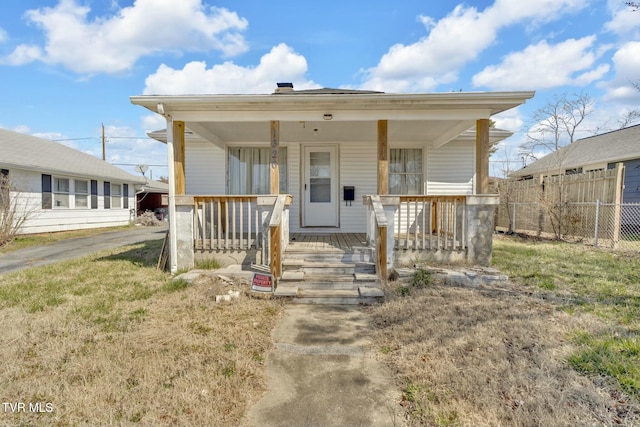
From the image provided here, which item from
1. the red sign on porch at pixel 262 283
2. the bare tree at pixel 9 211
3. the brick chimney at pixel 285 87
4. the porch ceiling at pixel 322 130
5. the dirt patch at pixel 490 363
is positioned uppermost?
the brick chimney at pixel 285 87

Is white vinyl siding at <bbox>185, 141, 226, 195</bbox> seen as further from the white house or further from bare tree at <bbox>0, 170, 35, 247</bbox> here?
bare tree at <bbox>0, 170, 35, 247</bbox>

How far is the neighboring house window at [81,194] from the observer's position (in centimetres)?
1315

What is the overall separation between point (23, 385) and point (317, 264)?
11.4ft

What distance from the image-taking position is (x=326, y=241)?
A: 249 inches

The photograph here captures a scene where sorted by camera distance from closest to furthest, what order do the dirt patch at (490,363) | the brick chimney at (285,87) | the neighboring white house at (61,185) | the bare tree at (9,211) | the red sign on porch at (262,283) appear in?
1. the dirt patch at (490,363)
2. the red sign on porch at (262,283)
3. the brick chimney at (285,87)
4. the bare tree at (9,211)
5. the neighboring white house at (61,185)

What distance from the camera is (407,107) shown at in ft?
17.0

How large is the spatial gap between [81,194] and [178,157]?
37.3 feet

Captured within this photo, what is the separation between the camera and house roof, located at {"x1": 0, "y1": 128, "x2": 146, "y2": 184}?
35.8 feet

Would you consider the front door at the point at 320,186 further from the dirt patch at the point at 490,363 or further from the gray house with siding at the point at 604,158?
the gray house with siding at the point at 604,158

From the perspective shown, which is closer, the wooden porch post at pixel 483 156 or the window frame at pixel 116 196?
the wooden porch post at pixel 483 156

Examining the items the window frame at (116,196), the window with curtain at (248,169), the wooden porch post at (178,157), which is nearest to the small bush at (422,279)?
the wooden porch post at (178,157)

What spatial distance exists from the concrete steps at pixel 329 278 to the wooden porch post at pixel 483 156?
2196 millimetres

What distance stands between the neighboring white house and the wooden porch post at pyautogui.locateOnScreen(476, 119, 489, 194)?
43.1 ft

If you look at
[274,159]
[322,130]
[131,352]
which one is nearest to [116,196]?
[322,130]
